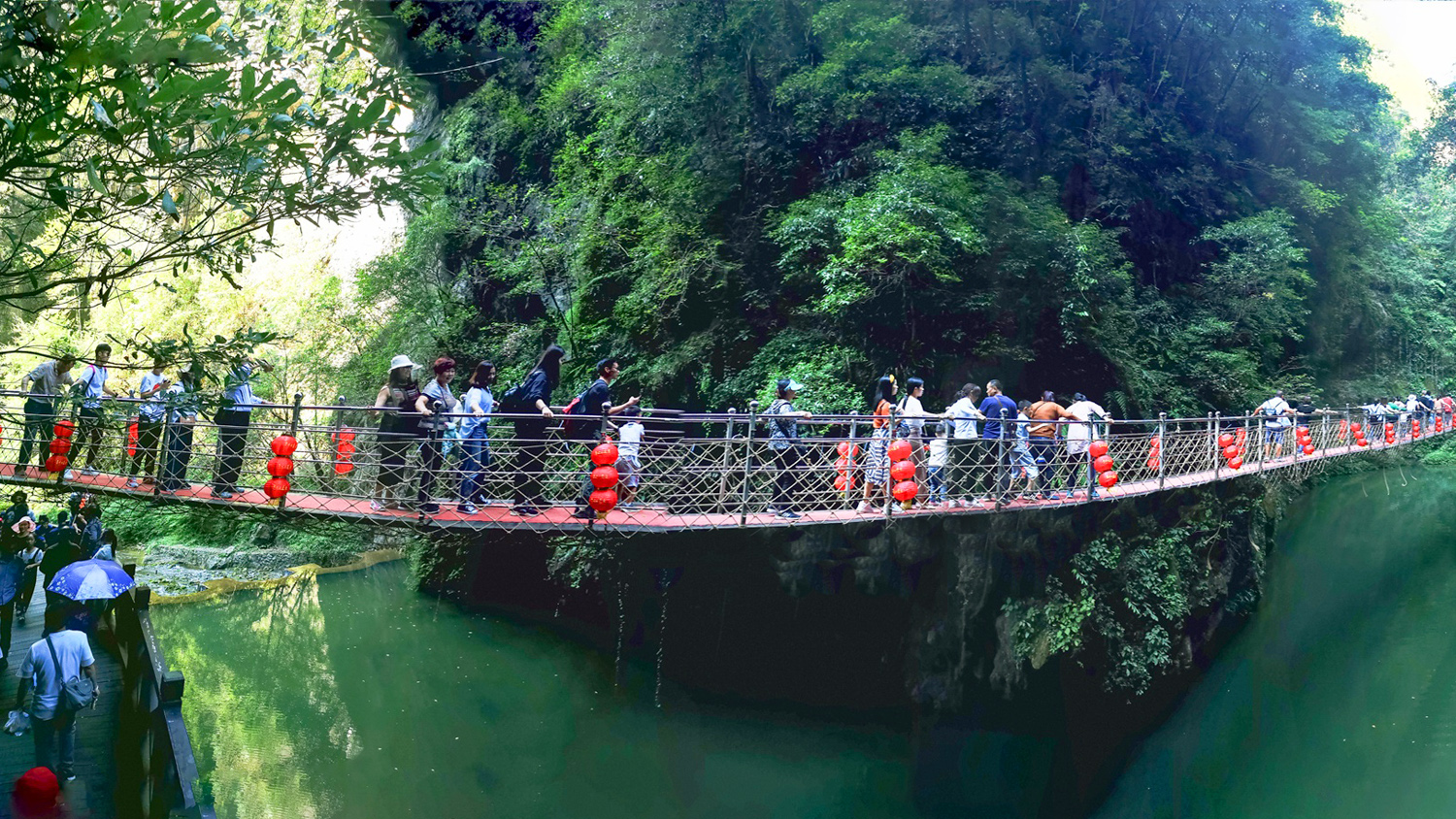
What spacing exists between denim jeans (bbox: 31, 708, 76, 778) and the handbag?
1.9 inches

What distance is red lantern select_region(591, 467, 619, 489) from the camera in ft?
18.3

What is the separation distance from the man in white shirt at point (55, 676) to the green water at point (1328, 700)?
29.6 feet

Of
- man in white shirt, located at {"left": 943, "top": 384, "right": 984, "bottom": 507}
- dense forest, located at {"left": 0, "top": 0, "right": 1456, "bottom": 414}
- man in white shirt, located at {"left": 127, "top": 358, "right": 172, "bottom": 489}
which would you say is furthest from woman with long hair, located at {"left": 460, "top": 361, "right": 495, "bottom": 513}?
dense forest, located at {"left": 0, "top": 0, "right": 1456, "bottom": 414}

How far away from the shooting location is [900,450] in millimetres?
6492

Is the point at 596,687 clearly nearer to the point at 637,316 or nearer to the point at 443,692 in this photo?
the point at 443,692

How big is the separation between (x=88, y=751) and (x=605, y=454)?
13.3ft

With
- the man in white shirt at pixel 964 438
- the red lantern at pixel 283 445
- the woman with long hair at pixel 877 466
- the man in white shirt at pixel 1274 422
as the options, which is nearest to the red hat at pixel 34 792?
the red lantern at pixel 283 445

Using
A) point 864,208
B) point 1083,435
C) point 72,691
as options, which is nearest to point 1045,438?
point 1083,435

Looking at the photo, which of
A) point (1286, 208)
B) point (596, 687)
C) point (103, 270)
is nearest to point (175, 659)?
point (596, 687)

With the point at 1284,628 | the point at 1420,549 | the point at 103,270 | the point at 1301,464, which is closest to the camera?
the point at 103,270

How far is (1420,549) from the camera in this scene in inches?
631

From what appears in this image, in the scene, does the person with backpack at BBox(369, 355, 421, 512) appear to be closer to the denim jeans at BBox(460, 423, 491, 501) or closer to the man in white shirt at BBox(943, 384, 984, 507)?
the denim jeans at BBox(460, 423, 491, 501)

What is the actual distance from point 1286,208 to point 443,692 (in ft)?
45.0

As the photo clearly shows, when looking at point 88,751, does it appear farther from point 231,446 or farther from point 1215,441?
point 1215,441
